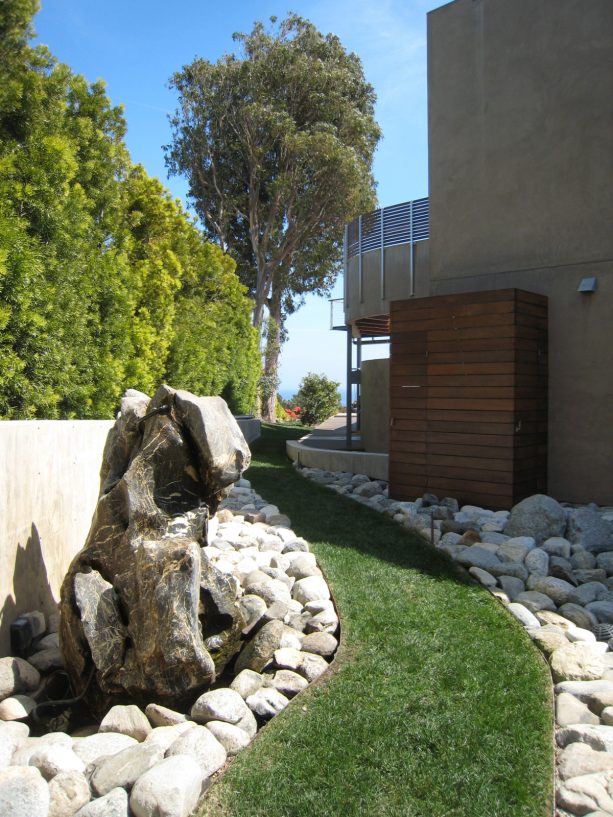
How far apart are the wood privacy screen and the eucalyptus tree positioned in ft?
49.1

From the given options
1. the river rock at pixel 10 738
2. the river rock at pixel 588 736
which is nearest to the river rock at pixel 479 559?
the river rock at pixel 588 736

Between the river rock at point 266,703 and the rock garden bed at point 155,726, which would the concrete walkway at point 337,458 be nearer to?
the rock garden bed at point 155,726

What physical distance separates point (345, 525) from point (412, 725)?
4.15m

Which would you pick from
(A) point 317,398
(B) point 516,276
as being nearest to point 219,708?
(B) point 516,276

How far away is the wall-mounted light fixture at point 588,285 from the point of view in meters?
8.31

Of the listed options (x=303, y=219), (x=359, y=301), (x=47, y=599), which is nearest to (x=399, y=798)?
(x=47, y=599)

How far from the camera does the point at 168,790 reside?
2.59 m

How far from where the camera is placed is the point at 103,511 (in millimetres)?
3822

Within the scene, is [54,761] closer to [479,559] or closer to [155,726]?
[155,726]

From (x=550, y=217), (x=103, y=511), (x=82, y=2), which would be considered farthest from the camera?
(x=550, y=217)

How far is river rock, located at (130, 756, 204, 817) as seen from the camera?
254cm

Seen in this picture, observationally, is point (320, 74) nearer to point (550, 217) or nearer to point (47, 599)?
point (550, 217)

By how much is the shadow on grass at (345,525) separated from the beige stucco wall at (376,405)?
265 centimetres

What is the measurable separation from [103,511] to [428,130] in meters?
8.43
